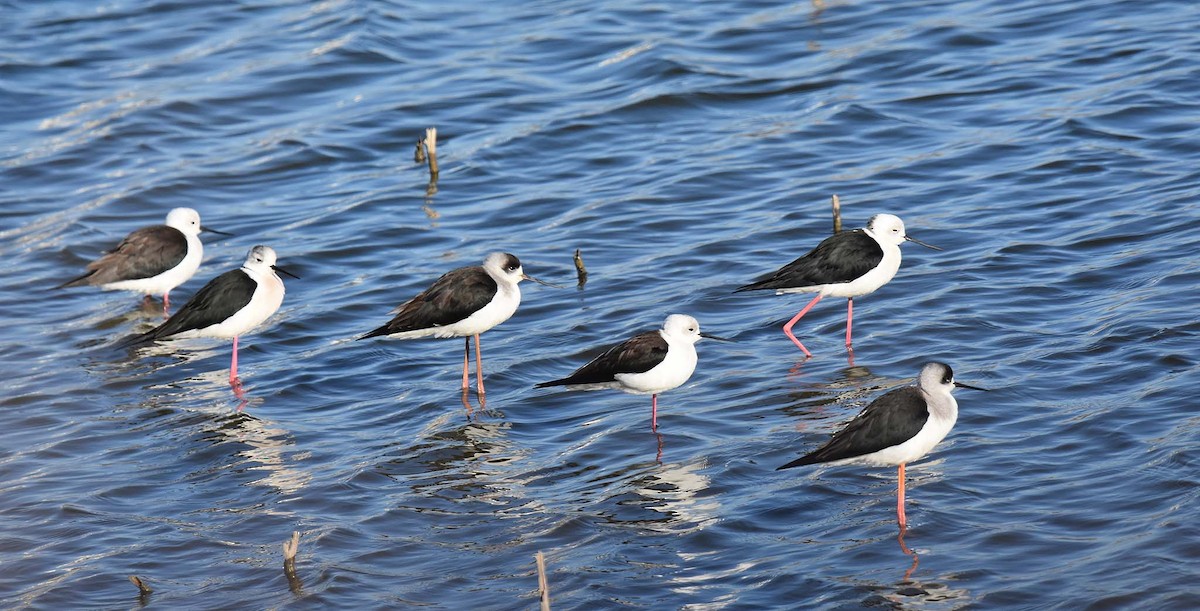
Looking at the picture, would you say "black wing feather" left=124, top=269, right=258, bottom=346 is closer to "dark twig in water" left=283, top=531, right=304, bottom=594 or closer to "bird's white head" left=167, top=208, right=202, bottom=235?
"bird's white head" left=167, top=208, right=202, bottom=235

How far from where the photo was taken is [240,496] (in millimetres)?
9617

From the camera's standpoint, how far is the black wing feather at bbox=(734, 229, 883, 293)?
11969 millimetres

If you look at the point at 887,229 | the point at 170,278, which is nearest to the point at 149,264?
the point at 170,278

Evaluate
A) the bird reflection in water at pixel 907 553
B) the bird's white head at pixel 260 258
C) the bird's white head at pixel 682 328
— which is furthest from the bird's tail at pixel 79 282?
the bird reflection in water at pixel 907 553

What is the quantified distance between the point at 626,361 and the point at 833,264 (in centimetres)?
265

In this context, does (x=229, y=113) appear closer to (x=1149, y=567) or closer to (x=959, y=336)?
(x=959, y=336)

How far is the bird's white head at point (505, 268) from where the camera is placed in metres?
11.6

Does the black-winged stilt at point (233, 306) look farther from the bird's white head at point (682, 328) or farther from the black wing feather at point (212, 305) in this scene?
the bird's white head at point (682, 328)

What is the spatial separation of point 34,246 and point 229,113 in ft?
16.0

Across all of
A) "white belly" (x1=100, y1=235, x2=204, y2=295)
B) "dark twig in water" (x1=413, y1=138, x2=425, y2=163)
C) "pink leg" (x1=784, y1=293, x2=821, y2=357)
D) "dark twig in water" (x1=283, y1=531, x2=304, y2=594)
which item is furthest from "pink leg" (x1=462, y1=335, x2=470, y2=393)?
"dark twig in water" (x1=413, y1=138, x2=425, y2=163)

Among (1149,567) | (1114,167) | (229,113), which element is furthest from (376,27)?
(1149,567)

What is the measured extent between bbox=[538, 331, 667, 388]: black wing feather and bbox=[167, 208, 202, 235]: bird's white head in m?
5.66

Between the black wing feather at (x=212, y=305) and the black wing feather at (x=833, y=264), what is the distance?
4.08m

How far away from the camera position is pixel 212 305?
12.2m
